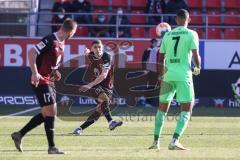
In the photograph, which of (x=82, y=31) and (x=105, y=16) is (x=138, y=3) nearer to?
(x=105, y=16)

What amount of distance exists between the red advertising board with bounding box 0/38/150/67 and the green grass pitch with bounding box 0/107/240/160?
5532 mm

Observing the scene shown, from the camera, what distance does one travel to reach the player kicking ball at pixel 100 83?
1561cm

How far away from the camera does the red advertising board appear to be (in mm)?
24328

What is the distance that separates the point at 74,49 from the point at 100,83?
8770mm

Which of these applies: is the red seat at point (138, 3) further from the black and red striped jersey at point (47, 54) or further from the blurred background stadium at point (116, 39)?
the black and red striped jersey at point (47, 54)

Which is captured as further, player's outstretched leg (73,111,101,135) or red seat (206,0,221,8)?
red seat (206,0,221,8)

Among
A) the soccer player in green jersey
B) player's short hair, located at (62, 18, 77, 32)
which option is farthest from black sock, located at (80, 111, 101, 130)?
player's short hair, located at (62, 18, 77, 32)

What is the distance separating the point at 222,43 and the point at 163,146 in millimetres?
12087

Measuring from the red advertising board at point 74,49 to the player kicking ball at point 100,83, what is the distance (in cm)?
810

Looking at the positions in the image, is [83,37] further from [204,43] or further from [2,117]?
[2,117]

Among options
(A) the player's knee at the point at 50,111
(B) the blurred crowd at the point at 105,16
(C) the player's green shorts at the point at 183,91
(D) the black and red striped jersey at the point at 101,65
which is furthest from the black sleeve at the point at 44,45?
(B) the blurred crowd at the point at 105,16

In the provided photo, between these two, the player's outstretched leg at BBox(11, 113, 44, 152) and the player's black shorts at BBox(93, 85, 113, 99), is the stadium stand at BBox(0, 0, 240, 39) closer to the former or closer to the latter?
the player's black shorts at BBox(93, 85, 113, 99)

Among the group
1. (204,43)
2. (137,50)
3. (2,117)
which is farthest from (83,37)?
(2,117)

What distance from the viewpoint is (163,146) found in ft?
42.8
